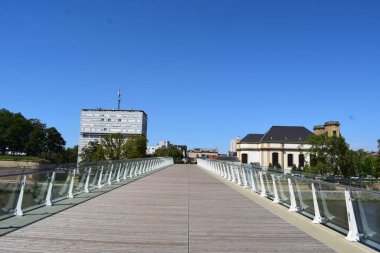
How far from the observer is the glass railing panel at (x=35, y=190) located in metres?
9.20

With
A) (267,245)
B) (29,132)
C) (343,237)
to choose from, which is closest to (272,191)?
(343,237)

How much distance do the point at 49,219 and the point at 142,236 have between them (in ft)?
8.49

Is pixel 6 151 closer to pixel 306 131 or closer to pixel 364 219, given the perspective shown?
pixel 306 131

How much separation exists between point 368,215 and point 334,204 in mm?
1391

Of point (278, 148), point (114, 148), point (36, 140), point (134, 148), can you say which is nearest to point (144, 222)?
point (134, 148)

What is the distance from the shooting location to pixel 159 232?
755cm

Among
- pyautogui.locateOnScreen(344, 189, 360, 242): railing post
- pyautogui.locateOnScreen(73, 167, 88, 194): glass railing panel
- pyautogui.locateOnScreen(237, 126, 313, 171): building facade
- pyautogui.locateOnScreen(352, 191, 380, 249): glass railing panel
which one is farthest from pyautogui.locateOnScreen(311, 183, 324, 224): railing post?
pyautogui.locateOnScreen(237, 126, 313, 171): building facade

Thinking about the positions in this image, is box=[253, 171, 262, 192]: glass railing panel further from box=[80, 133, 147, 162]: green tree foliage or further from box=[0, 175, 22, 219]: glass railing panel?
box=[80, 133, 147, 162]: green tree foliage

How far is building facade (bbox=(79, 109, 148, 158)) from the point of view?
177 m

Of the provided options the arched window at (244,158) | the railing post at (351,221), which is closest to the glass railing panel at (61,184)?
the railing post at (351,221)

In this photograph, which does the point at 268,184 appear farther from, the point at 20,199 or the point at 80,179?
the point at 20,199

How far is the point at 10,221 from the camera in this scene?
8125 mm

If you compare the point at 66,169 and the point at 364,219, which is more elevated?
the point at 66,169

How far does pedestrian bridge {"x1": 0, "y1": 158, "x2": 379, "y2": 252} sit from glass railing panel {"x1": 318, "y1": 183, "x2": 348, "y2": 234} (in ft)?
0.53
